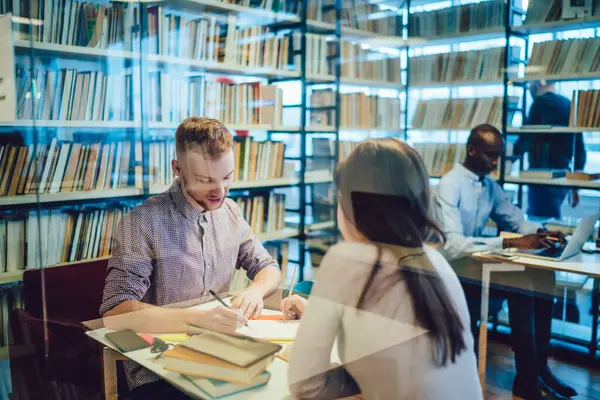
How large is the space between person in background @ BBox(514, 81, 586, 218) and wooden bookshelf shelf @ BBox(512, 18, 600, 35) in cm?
22

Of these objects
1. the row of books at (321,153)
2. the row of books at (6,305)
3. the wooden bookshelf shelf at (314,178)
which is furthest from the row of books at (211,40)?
the row of books at (6,305)

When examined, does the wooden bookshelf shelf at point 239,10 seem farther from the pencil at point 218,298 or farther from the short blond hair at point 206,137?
the pencil at point 218,298

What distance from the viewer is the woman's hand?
53.5 inches

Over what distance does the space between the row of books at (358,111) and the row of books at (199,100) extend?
1.02 feet

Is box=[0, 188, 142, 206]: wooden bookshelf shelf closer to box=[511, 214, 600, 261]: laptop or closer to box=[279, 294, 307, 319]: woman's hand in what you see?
box=[279, 294, 307, 319]: woman's hand

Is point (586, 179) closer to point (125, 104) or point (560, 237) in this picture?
point (560, 237)

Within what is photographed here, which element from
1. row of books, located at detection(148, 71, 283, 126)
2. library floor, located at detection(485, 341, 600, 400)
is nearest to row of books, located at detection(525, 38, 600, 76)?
library floor, located at detection(485, 341, 600, 400)

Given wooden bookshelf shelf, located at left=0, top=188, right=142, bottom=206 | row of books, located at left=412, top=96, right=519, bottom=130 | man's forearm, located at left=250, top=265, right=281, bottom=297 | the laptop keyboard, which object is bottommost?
man's forearm, located at left=250, top=265, right=281, bottom=297

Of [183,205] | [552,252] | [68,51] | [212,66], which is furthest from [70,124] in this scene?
[552,252]

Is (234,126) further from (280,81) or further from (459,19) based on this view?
(459,19)

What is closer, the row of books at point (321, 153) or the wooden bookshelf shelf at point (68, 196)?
the wooden bookshelf shelf at point (68, 196)

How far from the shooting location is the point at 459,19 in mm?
2045

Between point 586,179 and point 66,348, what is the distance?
2154mm

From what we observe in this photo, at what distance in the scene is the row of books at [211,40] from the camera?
244cm
